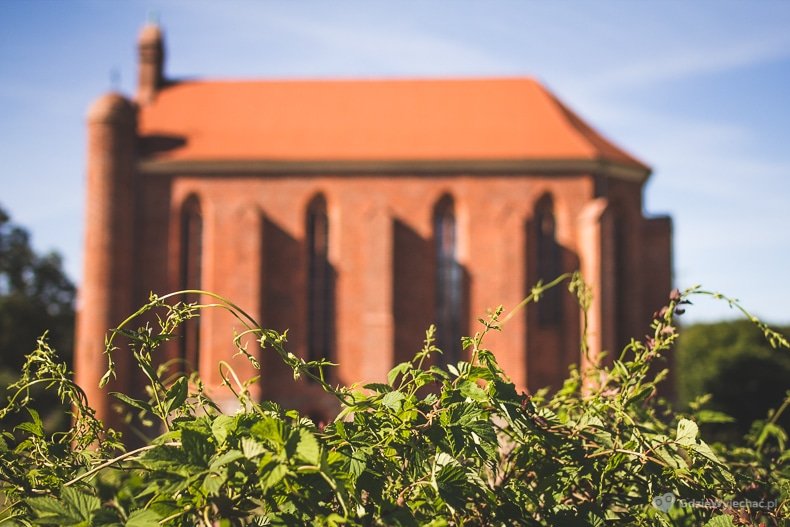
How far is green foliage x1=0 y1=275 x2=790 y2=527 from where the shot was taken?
1191 millimetres

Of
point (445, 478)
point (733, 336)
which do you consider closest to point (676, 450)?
point (445, 478)

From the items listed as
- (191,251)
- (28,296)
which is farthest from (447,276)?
(28,296)

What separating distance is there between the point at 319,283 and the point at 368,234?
2.38 metres

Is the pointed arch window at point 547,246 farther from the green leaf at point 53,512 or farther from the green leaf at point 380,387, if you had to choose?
the green leaf at point 53,512

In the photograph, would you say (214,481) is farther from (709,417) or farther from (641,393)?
(709,417)

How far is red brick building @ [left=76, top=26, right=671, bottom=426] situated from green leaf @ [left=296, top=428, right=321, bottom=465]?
23.2 metres

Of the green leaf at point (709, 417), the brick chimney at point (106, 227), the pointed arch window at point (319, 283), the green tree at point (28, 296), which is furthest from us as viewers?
the green tree at point (28, 296)

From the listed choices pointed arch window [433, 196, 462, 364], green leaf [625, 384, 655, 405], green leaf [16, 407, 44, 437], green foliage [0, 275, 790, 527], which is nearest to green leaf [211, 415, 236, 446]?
green foliage [0, 275, 790, 527]

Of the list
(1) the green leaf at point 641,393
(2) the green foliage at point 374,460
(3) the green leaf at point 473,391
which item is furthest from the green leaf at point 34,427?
(1) the green leaf at point 641,393

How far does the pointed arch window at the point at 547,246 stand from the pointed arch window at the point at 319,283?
22.9ft

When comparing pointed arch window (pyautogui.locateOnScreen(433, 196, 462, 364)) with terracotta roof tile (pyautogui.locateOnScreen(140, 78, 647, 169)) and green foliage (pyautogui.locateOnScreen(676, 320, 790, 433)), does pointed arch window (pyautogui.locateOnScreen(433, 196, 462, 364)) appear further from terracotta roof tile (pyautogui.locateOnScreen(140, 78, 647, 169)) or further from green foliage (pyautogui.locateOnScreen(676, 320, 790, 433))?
green foliage (pyautogui.locateOnScreen(676, 320, 790, 433))

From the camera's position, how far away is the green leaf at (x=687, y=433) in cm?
135

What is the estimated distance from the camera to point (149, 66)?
96.7 feet

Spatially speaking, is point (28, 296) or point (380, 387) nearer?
point (380, 387)
